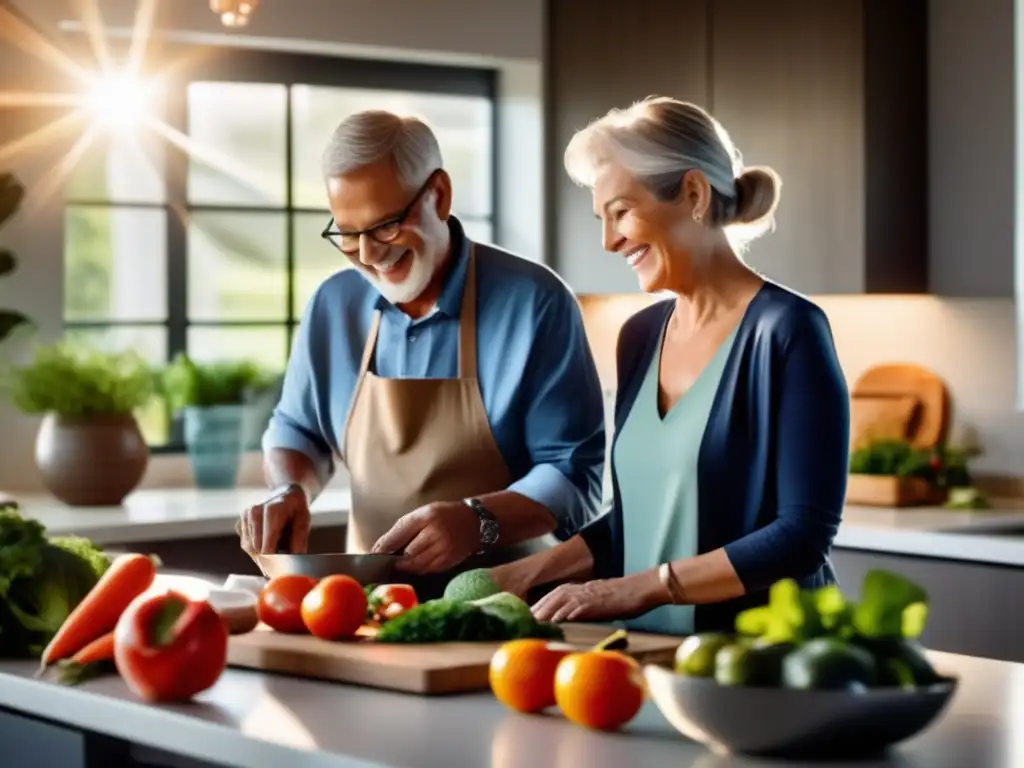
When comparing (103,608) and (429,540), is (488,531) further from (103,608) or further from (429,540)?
(103,608)

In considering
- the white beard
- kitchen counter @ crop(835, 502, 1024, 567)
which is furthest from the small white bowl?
kitchen counter @ crop(835, 502, 1024, 567)

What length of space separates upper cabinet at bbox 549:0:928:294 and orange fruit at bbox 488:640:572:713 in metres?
2.72

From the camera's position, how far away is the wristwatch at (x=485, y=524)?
290cm

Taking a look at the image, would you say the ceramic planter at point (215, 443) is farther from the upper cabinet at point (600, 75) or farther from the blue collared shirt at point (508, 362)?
the blue collared shirt at point (508, 362)

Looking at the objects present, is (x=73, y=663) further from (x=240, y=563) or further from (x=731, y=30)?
(x=731, y=30)

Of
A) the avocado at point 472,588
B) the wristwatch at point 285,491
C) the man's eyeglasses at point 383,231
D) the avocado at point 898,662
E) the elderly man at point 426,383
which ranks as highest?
the man's eyeglasses at point 383,231

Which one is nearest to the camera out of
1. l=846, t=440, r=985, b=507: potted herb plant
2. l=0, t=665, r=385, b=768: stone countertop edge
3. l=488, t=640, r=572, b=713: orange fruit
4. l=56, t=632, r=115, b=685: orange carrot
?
l=0, t=665, r=385, b=768: stone countertop edge

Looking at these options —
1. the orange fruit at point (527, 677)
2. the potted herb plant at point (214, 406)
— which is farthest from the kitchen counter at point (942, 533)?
the orange fruit at point (527, 677)

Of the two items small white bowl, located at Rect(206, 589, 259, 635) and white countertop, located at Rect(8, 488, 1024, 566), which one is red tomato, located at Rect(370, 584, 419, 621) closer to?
small white bowl, located at Rect(206, 589, 259, 635)

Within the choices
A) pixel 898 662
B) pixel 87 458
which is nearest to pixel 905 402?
pixel 87 458

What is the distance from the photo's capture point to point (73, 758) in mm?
2176

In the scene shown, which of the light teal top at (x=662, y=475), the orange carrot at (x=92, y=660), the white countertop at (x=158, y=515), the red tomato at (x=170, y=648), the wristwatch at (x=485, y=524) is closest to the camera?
the red tomato at (x=170, y=648)

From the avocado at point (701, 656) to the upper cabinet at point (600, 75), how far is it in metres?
3.32

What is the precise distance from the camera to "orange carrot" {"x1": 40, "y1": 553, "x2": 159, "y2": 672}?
228cm
